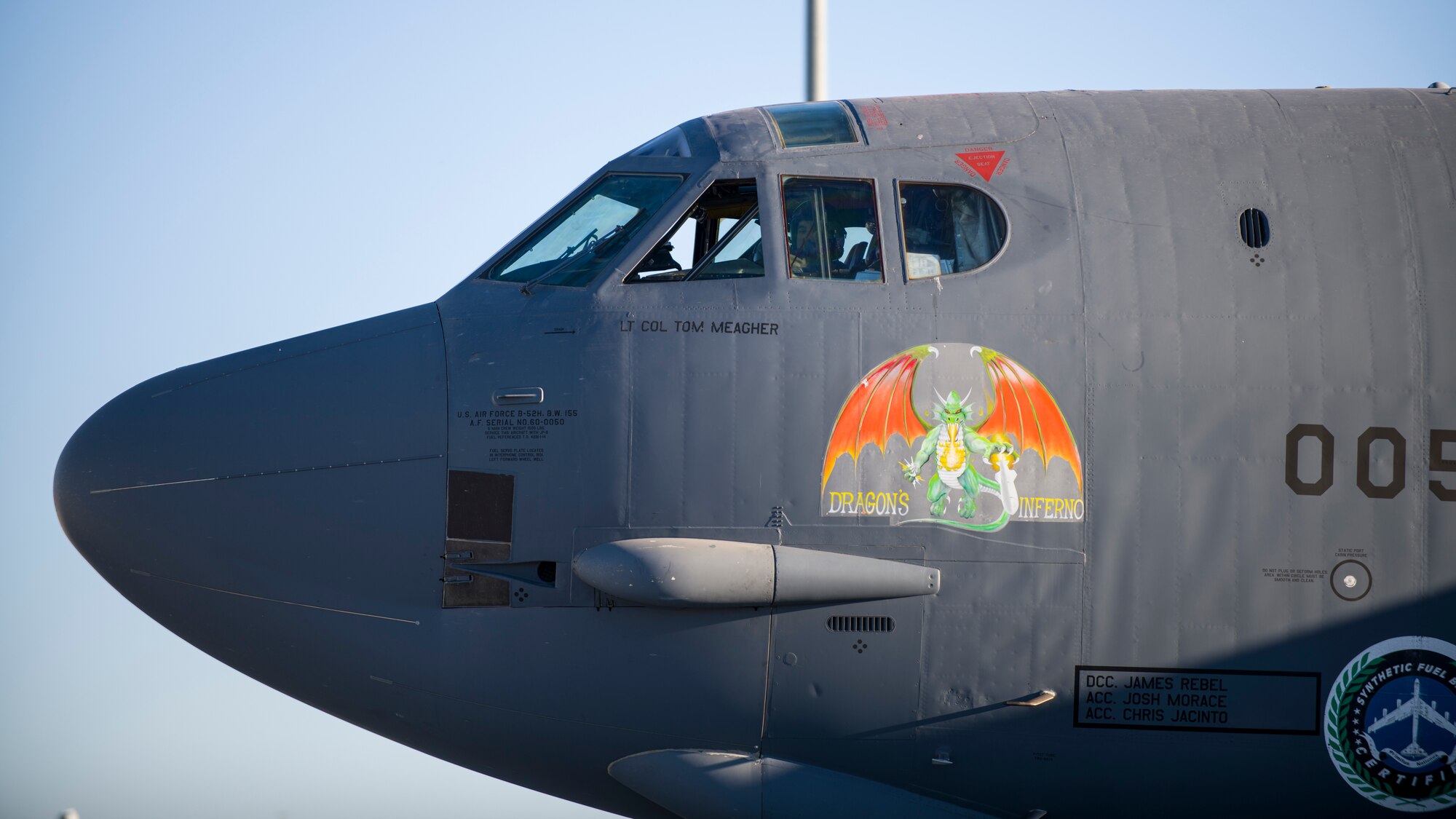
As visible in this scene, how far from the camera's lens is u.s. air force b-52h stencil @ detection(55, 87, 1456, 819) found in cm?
642

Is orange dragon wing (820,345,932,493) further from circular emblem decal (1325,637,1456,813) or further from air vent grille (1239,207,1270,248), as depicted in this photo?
circular emblem decal (1325,637,1456,813)

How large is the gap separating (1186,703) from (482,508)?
3.67m

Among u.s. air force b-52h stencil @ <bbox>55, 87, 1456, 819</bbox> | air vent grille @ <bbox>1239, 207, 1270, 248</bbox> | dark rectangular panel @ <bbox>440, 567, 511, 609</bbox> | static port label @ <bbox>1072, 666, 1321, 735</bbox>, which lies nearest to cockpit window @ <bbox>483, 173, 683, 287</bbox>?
u.s. air force b-52h stencil @ <bbox>55, 87, 1456, 819</bbox>

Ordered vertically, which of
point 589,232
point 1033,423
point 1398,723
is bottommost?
point 1398,723

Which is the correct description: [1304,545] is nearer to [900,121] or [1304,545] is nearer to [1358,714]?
[1358,714]

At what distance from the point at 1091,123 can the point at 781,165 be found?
1.76 metres

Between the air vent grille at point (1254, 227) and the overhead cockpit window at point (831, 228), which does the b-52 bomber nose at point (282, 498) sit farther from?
the air vent grille at point (1254, 227)

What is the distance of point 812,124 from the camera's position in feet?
23.1

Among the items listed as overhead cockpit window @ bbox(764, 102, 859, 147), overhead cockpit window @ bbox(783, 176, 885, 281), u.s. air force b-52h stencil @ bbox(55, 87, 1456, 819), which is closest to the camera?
u.s. air force b-52h stencil @ bbox(55, 87, 1456, 819)

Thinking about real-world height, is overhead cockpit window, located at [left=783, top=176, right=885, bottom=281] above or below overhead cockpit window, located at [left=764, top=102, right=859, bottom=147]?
below

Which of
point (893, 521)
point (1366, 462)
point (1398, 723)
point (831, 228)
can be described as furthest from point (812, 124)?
point (1398, 723)

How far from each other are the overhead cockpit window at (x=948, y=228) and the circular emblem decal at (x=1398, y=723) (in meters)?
2.82

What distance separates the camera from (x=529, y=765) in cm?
679

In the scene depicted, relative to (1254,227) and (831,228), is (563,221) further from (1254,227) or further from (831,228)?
(1254,227)
